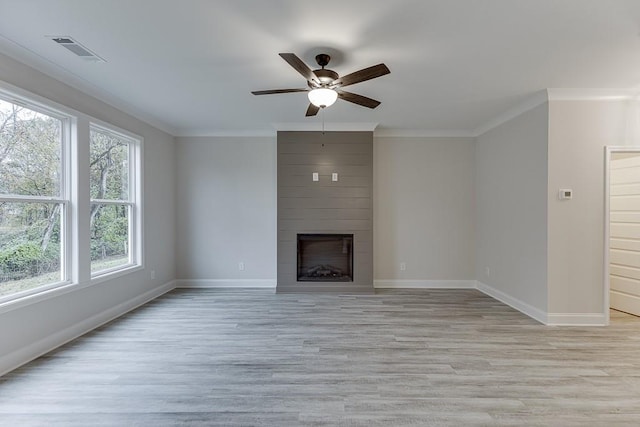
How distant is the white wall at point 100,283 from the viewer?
260cm

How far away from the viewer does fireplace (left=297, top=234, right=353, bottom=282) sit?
5113mm

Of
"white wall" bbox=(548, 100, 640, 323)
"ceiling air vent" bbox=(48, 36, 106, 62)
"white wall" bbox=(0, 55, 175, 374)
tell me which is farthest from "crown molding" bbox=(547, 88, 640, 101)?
"white wall" bbox=(0, 55, 175, 374)

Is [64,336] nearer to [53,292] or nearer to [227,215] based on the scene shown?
[53,292]

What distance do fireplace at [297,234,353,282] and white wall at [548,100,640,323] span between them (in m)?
2.69

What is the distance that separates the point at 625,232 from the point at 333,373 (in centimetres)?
421

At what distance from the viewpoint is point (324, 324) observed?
355cm

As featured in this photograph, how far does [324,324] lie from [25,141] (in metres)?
3.34

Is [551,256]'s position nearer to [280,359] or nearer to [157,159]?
[280,359]

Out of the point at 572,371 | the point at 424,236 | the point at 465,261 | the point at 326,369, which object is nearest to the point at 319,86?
the point at 326,369

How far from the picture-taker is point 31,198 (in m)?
2.80

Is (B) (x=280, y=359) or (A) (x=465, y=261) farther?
(A) (x=465, y=261)

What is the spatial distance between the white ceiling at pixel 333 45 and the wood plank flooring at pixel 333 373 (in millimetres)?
2609

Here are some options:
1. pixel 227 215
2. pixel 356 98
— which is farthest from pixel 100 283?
pixel 356 98

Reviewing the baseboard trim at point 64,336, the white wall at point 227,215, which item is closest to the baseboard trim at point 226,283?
the white wall at point 227,215
